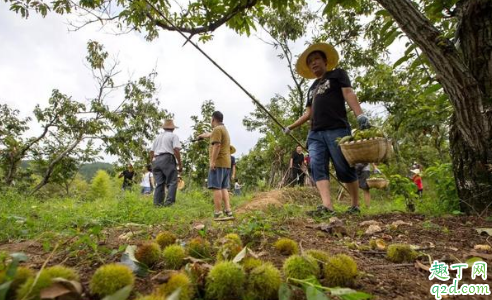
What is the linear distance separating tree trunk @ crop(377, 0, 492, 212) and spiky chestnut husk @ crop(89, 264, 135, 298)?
2697 mm

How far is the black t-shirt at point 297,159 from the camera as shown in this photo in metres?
11.3

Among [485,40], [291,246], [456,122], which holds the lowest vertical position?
[291,246]

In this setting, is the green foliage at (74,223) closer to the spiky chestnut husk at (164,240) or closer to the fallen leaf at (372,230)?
the spiky chestnut husk at (164,240)

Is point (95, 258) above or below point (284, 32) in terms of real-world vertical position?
below

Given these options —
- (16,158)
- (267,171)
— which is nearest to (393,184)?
(16,158)

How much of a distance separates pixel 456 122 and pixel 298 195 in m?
6.91

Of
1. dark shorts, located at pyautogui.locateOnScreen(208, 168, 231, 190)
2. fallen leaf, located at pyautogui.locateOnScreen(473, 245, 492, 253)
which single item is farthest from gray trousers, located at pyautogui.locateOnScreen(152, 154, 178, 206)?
fallen leaf, located at pyautogui.locateOnScreen(473, 245, 492, 253)

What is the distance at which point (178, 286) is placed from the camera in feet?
2.96

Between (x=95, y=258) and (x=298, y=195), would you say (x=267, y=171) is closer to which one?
(x=298, y=195)

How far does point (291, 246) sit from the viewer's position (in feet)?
5.01

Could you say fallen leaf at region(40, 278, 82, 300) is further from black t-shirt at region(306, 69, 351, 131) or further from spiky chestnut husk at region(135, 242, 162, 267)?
black t-shirt at region(306, 69, 351, 131)

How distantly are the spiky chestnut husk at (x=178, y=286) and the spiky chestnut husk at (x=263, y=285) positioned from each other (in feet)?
0.62

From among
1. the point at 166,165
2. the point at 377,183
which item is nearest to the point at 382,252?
the point at 166,165

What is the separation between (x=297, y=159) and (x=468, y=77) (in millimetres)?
8815
